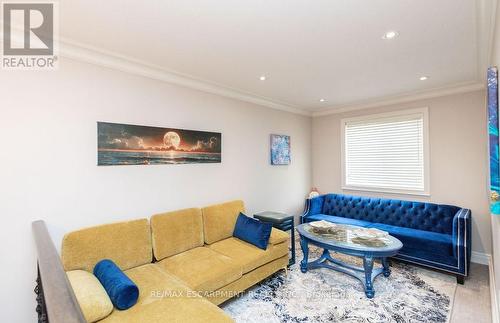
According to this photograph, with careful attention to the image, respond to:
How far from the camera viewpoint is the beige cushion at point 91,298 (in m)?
1.54

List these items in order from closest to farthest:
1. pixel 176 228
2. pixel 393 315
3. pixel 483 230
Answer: pixel 393 315 → pixel 176 228 → pixel 483 230

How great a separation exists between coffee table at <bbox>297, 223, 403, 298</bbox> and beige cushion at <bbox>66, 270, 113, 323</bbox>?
88.9 inches

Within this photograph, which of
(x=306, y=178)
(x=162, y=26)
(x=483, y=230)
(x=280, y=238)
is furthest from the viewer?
(x=306, y=178)

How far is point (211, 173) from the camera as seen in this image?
3416mm

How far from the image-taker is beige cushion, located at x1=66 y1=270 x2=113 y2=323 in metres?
1.54

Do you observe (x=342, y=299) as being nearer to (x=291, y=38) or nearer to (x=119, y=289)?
(x=119, y=289)

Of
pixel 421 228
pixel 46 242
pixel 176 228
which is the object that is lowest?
pixel 421 228

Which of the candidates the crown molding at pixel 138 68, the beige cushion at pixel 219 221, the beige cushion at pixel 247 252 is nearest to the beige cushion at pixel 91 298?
the beige cushion at pixel 247 252

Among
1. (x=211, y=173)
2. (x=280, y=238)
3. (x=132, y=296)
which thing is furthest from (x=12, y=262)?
(x=280, y=238)

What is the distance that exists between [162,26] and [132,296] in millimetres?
2157

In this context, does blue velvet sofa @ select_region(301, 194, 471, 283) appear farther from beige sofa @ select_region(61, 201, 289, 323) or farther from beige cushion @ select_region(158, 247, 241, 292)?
beige cushion @ select_region(158, 247, 241, 292)

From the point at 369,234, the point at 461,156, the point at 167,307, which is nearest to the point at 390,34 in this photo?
the point at 369,234

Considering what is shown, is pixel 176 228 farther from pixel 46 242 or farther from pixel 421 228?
pixel 421 228

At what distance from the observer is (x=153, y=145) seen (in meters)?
2.79
